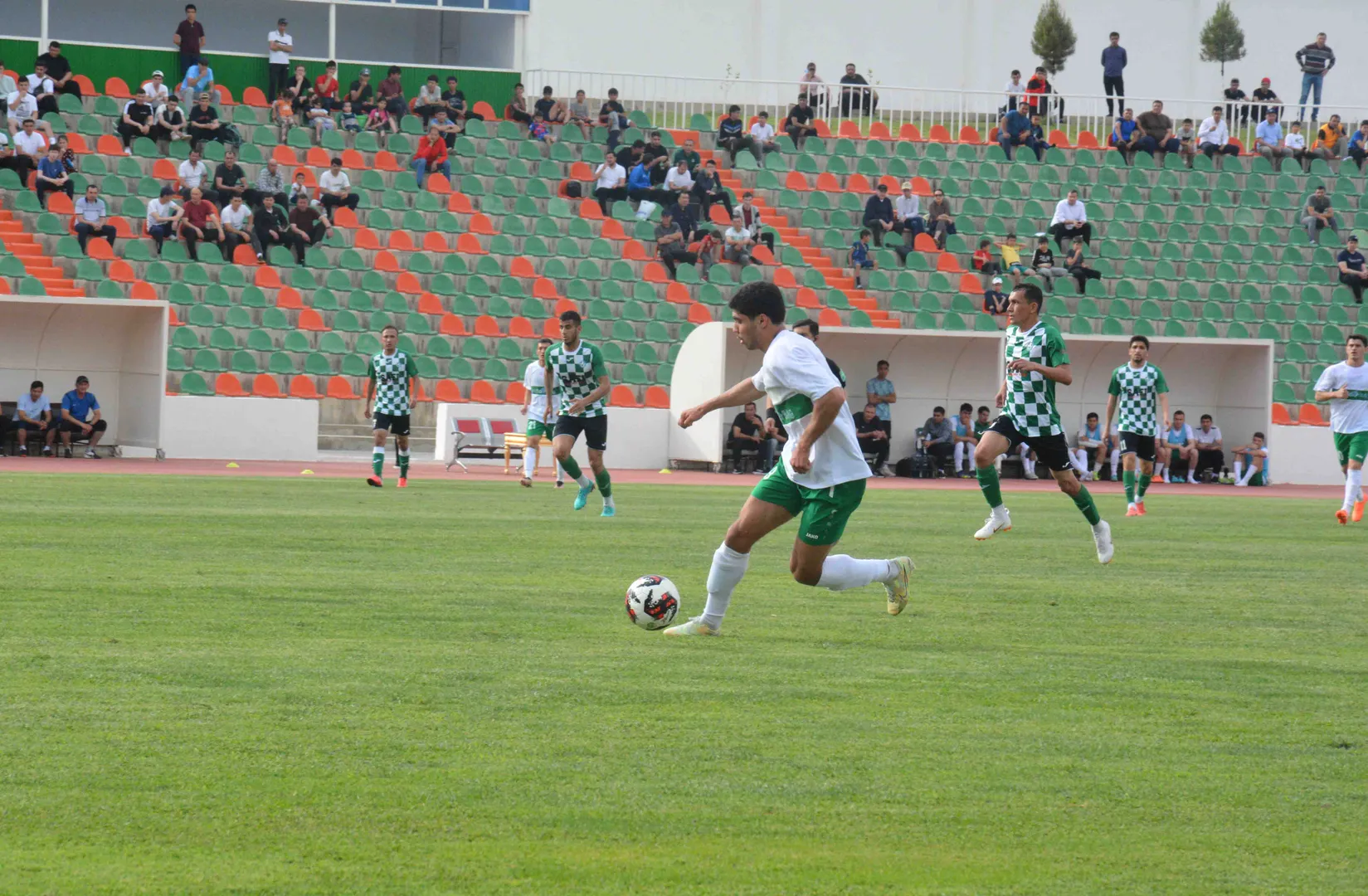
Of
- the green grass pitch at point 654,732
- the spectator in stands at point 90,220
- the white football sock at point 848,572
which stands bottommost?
the green grass pitch at point 654,732

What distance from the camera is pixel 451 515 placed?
15.1 m

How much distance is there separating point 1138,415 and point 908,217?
1438 centimetres

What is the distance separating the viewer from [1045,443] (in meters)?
12.8

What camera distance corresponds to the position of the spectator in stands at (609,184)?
102ft

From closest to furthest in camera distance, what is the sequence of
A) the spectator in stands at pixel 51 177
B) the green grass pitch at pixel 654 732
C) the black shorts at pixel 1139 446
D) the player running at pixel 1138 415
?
the green grass pitch at pixel 654 732, the player running at pixel 1138 415, the black shorts at pixel 1139 446, the spectator in stands at pixel 51 177

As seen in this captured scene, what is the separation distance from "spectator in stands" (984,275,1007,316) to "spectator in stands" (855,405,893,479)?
4.30m

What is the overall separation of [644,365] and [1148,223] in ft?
39.6

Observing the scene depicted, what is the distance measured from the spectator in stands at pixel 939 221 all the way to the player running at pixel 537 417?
11.6 m

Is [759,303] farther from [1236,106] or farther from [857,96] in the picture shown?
[1236,106]

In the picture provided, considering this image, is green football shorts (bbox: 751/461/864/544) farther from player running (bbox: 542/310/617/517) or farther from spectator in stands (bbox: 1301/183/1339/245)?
spectator in stands (bbox: 1301/183/1339/245)

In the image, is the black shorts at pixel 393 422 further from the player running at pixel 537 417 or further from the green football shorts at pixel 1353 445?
the green football shorts at pixel 1353 445

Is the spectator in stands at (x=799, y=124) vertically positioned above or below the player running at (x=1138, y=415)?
above

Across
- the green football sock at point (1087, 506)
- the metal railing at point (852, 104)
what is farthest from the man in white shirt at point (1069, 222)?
the green football sock at point (1087, 506)

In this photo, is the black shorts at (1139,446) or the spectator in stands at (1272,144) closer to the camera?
the black shorts at (1139,446)
